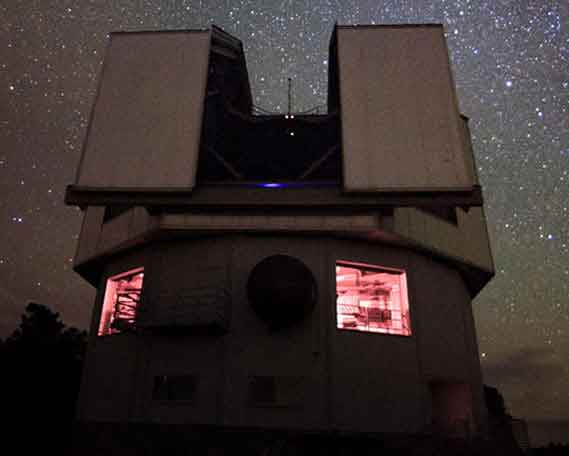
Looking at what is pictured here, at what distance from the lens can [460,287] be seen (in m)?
22.0

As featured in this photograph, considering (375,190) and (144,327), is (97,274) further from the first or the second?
(375,190)

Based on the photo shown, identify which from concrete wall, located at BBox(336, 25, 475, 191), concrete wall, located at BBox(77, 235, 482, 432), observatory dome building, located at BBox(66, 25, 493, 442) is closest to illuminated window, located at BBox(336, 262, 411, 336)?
observatory dome building, located at BBox(66, 25, 493, 442)

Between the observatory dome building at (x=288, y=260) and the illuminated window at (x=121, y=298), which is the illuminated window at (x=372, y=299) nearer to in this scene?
the observatory dome building at (x=288, y=260)

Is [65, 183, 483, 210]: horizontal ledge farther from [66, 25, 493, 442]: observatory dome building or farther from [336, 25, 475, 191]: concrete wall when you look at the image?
[336, 25, 475, 191]: concrete wall

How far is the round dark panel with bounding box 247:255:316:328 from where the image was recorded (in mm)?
16406

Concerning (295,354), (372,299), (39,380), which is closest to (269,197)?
(295,354)

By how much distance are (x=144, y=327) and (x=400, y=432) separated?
33.8 feet

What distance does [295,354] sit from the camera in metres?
17.0

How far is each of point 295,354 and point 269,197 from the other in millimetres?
6240

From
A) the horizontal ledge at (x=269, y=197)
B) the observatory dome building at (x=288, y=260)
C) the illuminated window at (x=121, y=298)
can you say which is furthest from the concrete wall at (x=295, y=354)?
the horizontal ledge at (x=269, y=197)

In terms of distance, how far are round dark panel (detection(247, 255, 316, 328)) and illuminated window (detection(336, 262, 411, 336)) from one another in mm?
2739

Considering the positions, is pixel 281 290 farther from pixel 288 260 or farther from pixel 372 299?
pixel 372 299

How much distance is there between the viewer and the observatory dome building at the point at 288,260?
1689 cm

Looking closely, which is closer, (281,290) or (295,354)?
(281,290)
